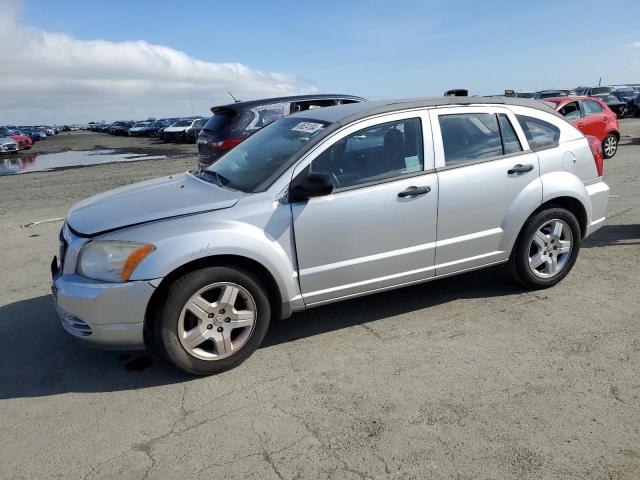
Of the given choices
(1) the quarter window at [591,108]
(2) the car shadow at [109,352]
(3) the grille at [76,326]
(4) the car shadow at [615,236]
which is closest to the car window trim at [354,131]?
(2) the car shadow at [109,352]

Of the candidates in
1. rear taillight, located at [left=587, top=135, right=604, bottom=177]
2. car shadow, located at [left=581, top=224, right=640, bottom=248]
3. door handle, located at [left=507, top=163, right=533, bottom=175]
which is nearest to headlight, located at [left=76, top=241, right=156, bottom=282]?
door handle, located at [left=507, top=163, right=533, bottom=175]

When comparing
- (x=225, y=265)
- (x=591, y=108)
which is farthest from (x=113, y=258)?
(x=591, y=108)

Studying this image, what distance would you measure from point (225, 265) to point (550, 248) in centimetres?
292

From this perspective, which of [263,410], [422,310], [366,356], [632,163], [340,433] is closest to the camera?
[340,433]

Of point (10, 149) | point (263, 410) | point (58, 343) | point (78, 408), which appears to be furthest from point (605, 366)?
point (10, 149)

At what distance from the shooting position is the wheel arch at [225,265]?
3.43 metres

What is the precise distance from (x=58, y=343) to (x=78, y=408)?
1.09 meters

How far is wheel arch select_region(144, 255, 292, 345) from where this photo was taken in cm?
343

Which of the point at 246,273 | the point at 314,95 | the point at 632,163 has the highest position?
the point at 314,95

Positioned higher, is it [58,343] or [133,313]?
[133,313]

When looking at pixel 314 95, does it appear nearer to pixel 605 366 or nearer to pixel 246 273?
pixel 246 273

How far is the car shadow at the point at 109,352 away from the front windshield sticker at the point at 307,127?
1.54 meters

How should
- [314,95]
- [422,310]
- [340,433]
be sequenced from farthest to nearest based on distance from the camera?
[314,95], [422,310], [340,433]

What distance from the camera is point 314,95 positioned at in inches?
385
